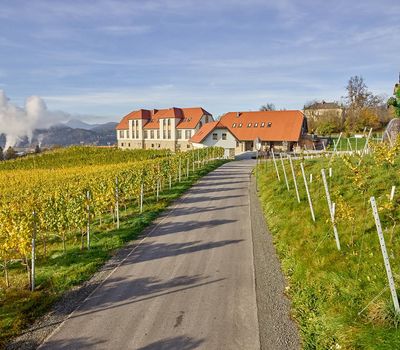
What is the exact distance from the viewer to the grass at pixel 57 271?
27.9 ft

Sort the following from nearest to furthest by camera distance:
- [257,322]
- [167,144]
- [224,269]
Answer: [257,322]
[224,269]
[167,144]

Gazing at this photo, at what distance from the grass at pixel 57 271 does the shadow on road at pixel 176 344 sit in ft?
11.5

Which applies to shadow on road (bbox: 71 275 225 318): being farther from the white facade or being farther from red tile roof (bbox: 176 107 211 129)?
red tile roof (bbox: 176 107 211 129)

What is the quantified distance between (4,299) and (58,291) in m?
1.45

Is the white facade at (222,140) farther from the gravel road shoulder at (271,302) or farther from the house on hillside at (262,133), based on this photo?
the gravel road shoulder at (271,302)

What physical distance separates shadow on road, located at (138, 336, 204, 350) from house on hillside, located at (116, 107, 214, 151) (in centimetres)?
6720

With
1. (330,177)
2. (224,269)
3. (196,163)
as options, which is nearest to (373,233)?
(224,269)

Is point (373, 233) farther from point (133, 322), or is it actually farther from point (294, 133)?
point (294, 133)

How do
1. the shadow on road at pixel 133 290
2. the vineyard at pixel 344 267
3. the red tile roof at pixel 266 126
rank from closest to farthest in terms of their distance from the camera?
the vineyard at pixel 344 267 < the shadow on road at pixel 133 290 < the red tile roof at pixel 266 126

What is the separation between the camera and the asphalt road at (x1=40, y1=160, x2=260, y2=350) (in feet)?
23.9

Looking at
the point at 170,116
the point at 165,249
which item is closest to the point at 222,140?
the point at 170,116

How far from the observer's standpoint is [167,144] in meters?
77.7

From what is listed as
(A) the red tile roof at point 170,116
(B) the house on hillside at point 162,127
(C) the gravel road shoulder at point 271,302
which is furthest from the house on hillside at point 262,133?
(C) the gravel road shoulder at point 271,302

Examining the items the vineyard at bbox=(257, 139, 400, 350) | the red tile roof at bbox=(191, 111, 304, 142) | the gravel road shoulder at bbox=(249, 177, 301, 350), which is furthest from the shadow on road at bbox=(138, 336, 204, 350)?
the red tile roof at bbox=(191, 111, 304, 142)
